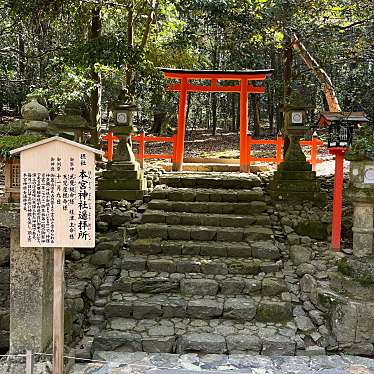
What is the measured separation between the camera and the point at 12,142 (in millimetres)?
4418

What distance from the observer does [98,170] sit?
11.8 meters

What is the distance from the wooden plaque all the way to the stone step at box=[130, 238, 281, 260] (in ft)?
11.8

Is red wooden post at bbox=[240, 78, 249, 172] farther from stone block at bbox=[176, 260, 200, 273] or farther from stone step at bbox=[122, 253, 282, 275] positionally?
stone block at bbox=[176, 260, 200, 273]

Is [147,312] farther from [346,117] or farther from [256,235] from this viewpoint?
[346,117]

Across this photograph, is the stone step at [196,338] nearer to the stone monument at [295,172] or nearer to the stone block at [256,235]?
the stone block at [256,235]

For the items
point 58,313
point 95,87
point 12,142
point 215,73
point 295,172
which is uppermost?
point 215,73

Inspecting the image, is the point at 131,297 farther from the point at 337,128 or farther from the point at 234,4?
the point at 234,4

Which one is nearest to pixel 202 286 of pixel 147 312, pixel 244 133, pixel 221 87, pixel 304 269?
pixel 147 312

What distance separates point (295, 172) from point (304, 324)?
13.1ft

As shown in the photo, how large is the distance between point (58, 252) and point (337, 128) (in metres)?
5.04

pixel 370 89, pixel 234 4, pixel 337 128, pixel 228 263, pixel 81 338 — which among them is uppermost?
pixel 234 4

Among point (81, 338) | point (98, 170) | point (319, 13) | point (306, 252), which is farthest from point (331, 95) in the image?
point (81, 338)

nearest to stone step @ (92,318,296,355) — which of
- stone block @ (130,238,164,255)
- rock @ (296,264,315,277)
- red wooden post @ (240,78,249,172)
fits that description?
rock @ (296,264,315,277)

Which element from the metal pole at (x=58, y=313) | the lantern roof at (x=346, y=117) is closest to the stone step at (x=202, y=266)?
the lantern roof at (x=346, y=117)
